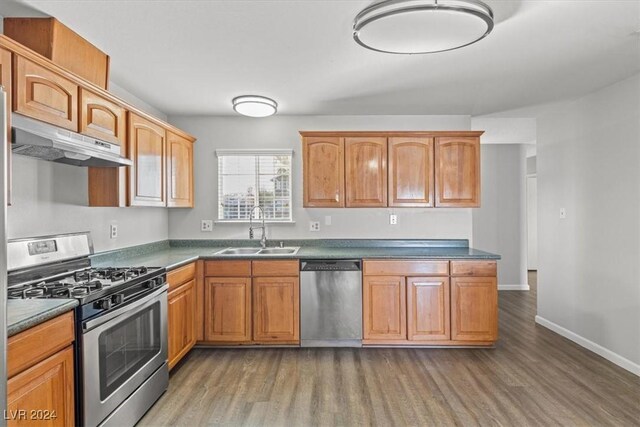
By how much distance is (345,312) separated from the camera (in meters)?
3.46

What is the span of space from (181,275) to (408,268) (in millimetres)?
2047

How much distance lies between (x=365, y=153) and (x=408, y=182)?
1.79ft

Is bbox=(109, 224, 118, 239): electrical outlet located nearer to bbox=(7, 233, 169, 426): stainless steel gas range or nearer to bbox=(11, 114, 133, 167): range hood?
bbox=(7, 233, 169, 426): stainless steel gas range

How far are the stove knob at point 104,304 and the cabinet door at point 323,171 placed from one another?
220 centimetres

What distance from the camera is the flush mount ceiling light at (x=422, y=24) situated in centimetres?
182

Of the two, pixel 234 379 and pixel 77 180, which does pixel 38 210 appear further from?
pixel 234 379

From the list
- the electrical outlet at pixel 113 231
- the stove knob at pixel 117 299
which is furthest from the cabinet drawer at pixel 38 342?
the electrical outlet at pixel 113 231

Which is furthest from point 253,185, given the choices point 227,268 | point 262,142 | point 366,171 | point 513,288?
point 513,288

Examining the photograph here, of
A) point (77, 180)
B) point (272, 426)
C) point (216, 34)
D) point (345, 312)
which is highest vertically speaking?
point (216, 34)

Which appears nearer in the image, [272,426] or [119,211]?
[272,426]

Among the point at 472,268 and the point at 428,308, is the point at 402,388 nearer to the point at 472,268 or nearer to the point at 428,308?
the point at 428,308

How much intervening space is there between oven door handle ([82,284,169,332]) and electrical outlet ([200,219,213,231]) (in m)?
1.53

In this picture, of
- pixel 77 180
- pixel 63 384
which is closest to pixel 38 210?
pixel 77 180

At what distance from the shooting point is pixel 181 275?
3.09 metres
